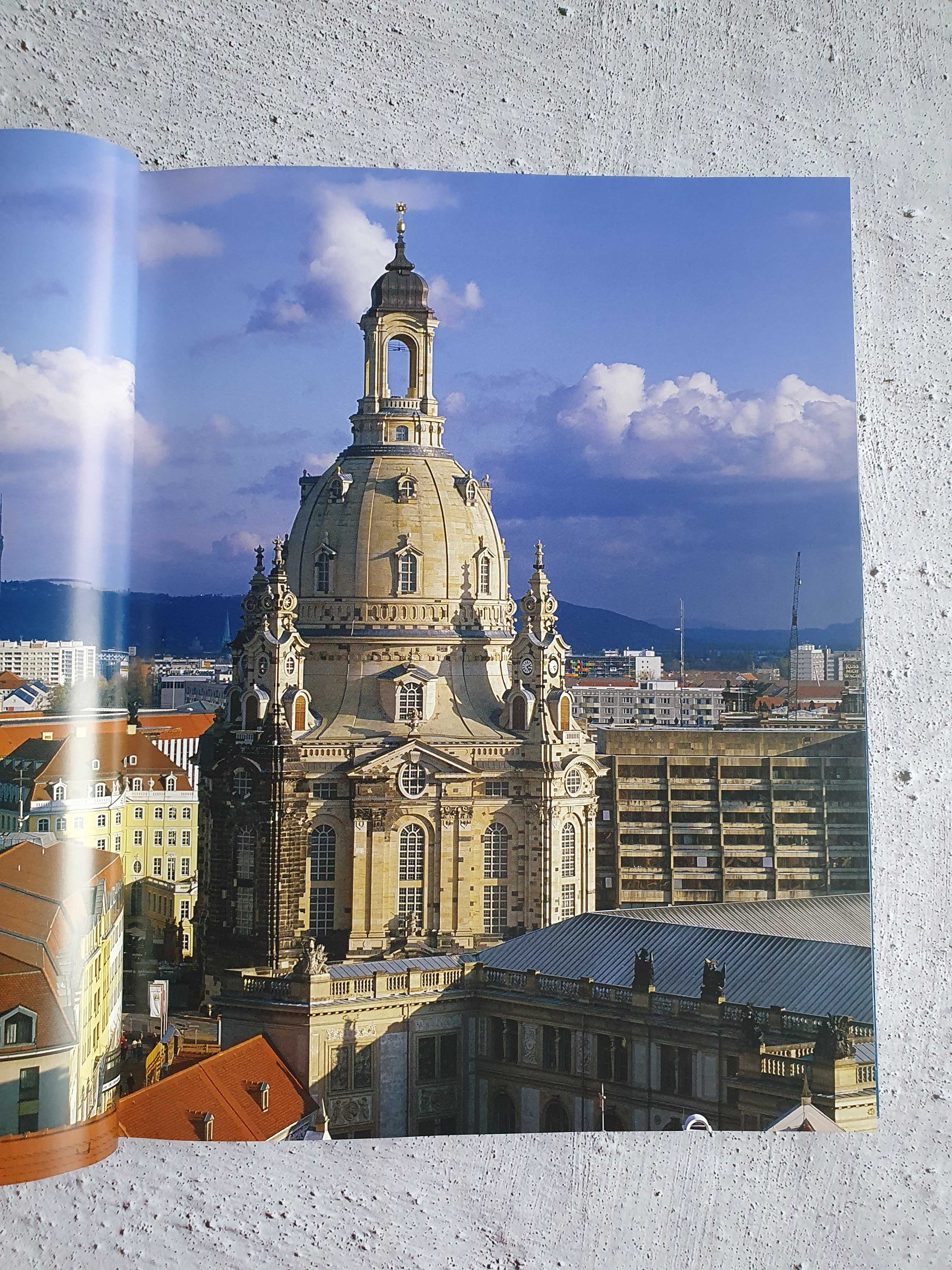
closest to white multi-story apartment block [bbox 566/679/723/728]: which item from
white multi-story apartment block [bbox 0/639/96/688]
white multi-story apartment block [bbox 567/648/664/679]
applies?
white multi-story apartment block [bbox 567/648/664/679]

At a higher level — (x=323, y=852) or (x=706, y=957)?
(x=323, y=852)

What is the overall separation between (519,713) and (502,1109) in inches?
76.5

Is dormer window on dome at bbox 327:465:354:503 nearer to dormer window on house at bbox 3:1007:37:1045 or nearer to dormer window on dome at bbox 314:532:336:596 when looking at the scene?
dormer window on dome at bbox 314:532:336:596

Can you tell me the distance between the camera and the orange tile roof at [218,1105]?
19.5 feet

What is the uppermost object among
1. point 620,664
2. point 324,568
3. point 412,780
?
point 324,568

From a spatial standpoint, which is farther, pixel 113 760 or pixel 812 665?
pixel 812 665

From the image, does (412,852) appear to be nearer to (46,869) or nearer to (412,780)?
(412,780)

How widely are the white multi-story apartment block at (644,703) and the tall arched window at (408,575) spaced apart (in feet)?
3.10

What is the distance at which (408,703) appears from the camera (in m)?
7.38

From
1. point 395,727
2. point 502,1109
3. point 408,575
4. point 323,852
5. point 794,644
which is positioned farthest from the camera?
point 408,575

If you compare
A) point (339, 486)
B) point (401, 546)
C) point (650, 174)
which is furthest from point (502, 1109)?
point (650, 174)

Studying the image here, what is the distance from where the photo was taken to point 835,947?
6.45 m

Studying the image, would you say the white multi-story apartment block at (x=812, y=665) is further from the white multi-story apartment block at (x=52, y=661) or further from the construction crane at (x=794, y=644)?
the white multi-story apartment block at (x=52, y=661)

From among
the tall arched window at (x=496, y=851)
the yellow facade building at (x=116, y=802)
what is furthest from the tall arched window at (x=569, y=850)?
the yellow facade building at (x=116, y=802)
